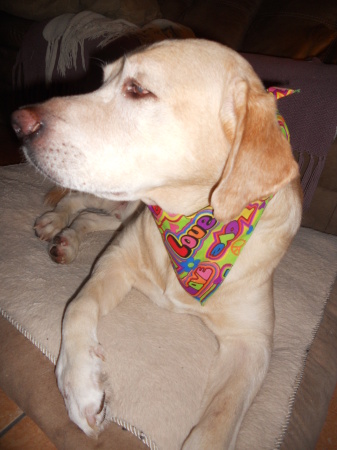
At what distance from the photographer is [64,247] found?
2.20 m

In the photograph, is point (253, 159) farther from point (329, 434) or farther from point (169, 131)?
point (329, 434)

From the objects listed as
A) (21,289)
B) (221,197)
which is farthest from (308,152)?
(21,289)

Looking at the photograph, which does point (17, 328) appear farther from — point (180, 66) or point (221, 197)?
point (180, 66)

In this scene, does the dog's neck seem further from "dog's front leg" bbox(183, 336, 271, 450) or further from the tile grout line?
the tile grout line

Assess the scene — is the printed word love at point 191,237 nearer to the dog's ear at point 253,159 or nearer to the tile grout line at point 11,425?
the dog's ear at point 253,159

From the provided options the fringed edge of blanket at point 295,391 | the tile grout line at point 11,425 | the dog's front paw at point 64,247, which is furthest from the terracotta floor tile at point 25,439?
the fringed edge of blanket at point 295,391

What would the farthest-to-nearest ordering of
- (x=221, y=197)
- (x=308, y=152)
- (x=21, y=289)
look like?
1. (x=308, y=152)
2. (x=21, y=289)
3. (x=221, y=197)

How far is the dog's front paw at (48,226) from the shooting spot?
2.35 metres

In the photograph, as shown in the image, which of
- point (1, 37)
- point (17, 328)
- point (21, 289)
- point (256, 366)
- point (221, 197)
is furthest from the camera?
point (1, 37)

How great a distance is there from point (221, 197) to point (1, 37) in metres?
5.53

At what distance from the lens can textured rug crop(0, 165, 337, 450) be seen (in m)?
1.52

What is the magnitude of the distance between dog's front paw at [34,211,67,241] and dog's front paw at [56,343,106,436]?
104 cm

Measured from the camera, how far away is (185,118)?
53.1 inches

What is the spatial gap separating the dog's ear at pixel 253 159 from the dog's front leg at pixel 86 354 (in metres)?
0.78
